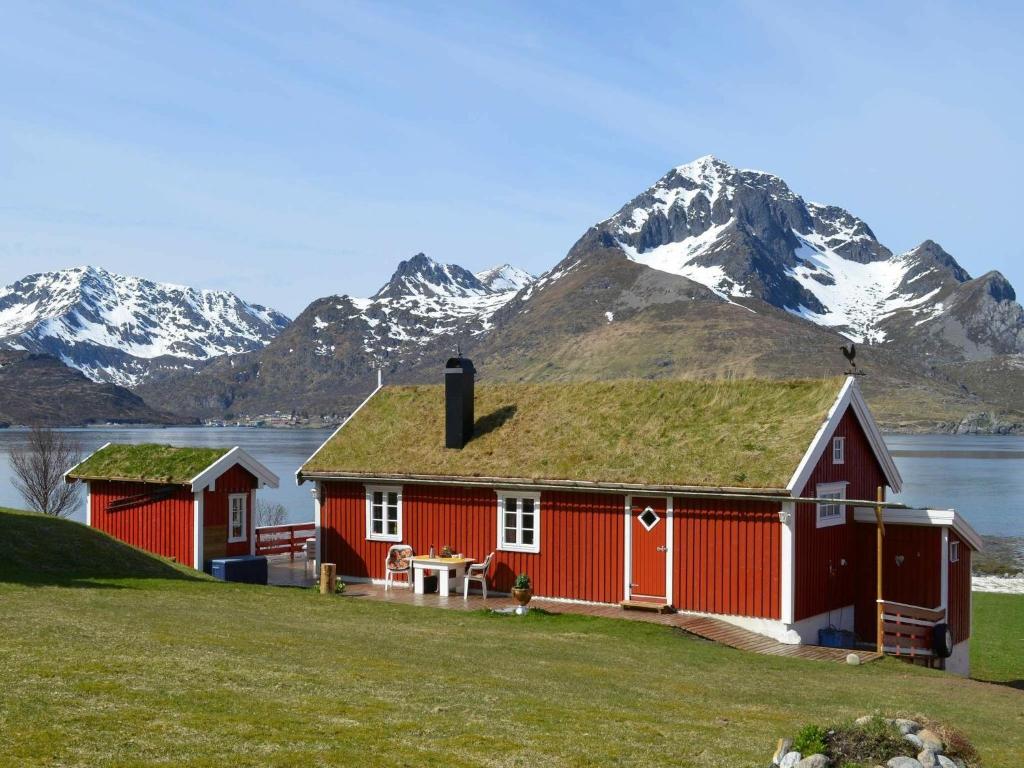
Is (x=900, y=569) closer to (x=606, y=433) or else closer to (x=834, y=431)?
(x=834, y=431)

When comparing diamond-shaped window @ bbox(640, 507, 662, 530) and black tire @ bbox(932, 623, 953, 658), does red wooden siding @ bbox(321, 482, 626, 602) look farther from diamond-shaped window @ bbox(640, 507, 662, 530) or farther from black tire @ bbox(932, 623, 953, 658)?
black tire @ bbox(932, 623, 953, 658)

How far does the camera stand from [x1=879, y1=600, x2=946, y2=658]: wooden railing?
24.5 meters

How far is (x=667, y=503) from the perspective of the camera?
84.8ft

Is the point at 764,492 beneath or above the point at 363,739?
above

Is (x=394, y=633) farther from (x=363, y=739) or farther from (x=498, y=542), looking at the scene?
(x=363, y=739)

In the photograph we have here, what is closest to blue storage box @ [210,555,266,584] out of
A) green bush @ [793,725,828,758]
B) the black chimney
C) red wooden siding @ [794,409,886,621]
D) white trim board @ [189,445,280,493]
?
white trim board @ [189,445,280,493]

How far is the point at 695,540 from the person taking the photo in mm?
25484

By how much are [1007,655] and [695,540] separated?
40.0 ft

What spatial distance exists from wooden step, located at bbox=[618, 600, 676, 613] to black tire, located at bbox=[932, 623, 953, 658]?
576 centimetres

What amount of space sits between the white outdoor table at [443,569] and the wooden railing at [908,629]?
10.2m

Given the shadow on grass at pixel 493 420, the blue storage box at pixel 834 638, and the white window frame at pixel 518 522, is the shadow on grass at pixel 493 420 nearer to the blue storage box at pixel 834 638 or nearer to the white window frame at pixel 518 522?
the white window frame at pixel 518 522

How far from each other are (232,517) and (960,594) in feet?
65.7

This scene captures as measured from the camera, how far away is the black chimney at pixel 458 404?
30281mm

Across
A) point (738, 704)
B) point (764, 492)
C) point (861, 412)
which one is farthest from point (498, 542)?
point (738, 704)
